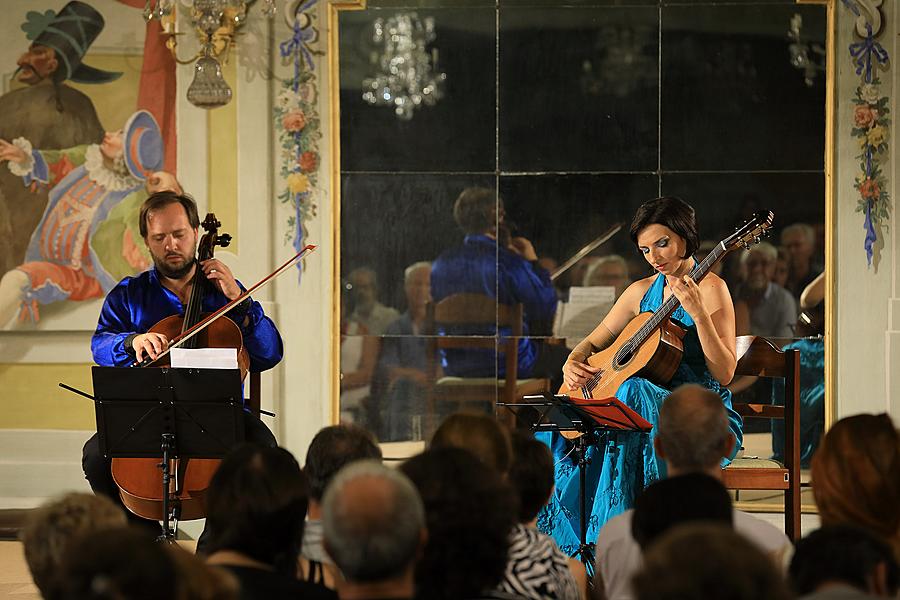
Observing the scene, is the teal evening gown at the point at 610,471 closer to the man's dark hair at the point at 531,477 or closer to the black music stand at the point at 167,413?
the black music stand at the point at 167,413

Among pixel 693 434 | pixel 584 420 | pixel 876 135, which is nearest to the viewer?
pixel 693 434

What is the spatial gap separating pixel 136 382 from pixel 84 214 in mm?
2696

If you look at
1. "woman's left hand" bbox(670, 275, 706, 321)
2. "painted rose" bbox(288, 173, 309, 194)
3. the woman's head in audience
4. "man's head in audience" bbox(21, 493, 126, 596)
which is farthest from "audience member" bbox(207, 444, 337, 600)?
"painted rose" bbox(288, 173, 309, 194)

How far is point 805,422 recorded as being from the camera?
6352 mm

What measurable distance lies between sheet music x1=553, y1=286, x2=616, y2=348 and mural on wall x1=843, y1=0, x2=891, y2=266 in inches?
53.7

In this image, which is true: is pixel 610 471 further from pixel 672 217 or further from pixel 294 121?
pixel 294 121

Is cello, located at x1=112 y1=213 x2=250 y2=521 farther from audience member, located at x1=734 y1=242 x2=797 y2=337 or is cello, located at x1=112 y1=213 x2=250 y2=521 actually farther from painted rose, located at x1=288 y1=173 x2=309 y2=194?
audience member, located at x1=734 y1=242 x2=797 y2=337

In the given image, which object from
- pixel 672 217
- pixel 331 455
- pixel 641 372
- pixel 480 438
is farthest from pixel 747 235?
pixel 331 455

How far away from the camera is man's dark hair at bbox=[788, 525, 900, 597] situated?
6.44 ft

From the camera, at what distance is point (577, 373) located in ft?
15.9

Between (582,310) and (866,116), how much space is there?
1760 millimetres

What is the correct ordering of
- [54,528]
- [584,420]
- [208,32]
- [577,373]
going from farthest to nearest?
[208,32]
[577,373]
[584,420]
[54,528]

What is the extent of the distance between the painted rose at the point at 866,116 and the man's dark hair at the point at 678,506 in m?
4.36

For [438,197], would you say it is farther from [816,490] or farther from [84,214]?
[816,490]
